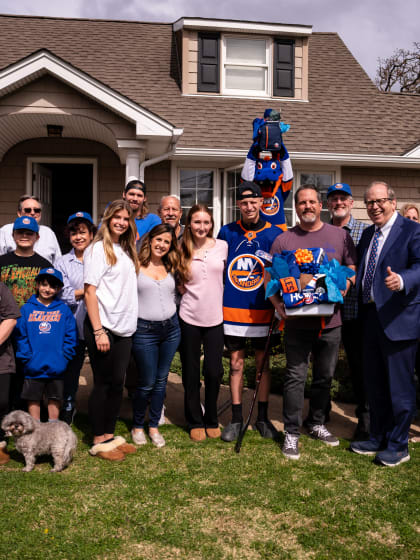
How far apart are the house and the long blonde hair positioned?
3.36 metres

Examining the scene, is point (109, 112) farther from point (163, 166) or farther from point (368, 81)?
point (368, 81)

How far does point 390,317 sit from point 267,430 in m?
1.47

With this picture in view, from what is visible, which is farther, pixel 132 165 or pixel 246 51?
pixel 246 51

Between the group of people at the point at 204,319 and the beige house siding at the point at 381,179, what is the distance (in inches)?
213

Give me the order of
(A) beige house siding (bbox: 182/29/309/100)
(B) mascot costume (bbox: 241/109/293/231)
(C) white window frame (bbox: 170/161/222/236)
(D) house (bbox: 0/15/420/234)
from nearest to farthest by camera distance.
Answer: (B) mascot costume (bbox: 241/109/293/231) < (D) house (bbox: 0/15/420/234) < (C) white window frame (bbox: 170/161/222/236) < (A) beige house siding (bbox: 182/29/309/100)

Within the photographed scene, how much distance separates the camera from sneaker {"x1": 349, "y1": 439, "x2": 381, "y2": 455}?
3.91 m

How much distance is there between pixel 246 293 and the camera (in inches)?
159

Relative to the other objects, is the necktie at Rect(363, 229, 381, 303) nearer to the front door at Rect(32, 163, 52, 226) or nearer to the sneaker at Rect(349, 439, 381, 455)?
the sneaker at Rect(349, 439, 381, 455)

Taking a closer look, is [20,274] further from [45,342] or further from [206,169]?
[206,169]

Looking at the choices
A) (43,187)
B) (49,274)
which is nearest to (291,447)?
(49,274)

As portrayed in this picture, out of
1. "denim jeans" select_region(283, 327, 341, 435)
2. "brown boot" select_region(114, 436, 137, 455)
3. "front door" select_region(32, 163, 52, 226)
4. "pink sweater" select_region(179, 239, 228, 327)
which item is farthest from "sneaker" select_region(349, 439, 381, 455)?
"front door" select_region(32, 163, 52, 226)

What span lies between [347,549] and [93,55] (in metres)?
9.78

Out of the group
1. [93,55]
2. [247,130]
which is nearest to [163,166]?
[247,130]

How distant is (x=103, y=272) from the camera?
11.6ft
